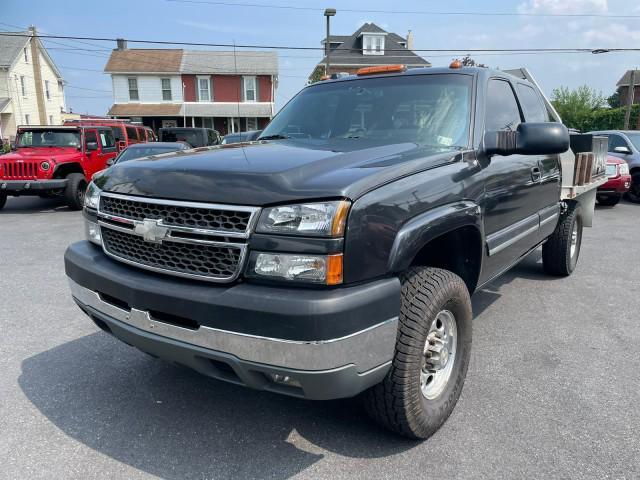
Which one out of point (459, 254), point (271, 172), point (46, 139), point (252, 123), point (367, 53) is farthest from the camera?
point (367, 53)

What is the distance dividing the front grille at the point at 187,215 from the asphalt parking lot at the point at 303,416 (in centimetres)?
117

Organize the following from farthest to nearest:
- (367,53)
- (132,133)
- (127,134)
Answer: (367,53)
(132,133)
(127,134)

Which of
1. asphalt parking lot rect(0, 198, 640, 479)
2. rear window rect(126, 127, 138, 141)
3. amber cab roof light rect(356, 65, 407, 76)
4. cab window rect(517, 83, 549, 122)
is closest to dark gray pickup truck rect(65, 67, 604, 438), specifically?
asphalt parking lot rect(0, 198, 640, 479)

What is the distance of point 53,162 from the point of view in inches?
434

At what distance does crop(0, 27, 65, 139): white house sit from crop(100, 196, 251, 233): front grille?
39.4 metres

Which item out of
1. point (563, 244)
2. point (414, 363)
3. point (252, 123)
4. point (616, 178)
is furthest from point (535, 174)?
point (252, 123)

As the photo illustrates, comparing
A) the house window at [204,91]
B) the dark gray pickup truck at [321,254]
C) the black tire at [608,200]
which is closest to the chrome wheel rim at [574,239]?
the dark gray pickup truck at [321,254]

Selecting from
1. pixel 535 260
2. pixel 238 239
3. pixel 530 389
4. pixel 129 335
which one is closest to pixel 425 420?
pixel 530 389

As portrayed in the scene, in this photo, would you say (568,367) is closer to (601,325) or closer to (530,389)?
(530,389)

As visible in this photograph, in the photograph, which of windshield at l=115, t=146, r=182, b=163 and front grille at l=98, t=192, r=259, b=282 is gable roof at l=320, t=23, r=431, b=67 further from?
front grille at l=98, t=192, r=259, b=282

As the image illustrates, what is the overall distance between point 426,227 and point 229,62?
3485 centimetres

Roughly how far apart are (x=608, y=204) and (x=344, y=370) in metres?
12.6

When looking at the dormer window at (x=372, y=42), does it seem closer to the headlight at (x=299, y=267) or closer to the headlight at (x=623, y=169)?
the headlight at (x=623, y=169)

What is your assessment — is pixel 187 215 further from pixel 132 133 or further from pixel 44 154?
pixel 132 133
